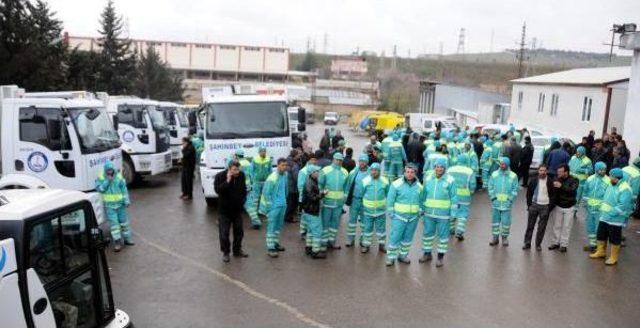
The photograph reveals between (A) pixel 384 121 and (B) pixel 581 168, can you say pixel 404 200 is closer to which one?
(B) pixel 581 168

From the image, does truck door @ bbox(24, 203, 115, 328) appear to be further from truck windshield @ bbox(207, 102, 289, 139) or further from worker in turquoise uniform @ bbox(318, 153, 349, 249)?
truck windshield @ bbox(207, 102, 289, 139)

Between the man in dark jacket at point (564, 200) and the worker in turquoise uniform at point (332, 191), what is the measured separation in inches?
148

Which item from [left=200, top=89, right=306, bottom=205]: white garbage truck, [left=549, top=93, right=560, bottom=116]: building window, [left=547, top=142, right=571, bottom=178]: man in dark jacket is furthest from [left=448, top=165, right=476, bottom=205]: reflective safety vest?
[left=549, top=93, right=560, bottom=116]: building window

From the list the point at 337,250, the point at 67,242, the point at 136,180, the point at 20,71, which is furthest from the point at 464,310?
the point at 20,71

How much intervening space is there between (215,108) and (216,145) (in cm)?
89

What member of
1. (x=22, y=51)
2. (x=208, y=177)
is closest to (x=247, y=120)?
(x=208, y=177)

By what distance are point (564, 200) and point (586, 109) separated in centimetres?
1605

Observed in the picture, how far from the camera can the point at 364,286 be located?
8.57 m

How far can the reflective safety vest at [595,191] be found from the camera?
10609mm

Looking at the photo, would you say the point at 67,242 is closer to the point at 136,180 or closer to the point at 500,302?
Answer: the point at 500,302

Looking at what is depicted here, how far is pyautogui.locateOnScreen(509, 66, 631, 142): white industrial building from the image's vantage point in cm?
2312

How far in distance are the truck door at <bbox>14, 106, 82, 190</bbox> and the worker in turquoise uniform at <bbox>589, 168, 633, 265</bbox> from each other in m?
9.36

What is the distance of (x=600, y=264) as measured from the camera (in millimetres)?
10109

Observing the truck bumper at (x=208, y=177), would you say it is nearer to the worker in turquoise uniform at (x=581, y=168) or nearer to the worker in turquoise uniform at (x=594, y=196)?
the worker in turquoise uniform at (x=594, y=196)
